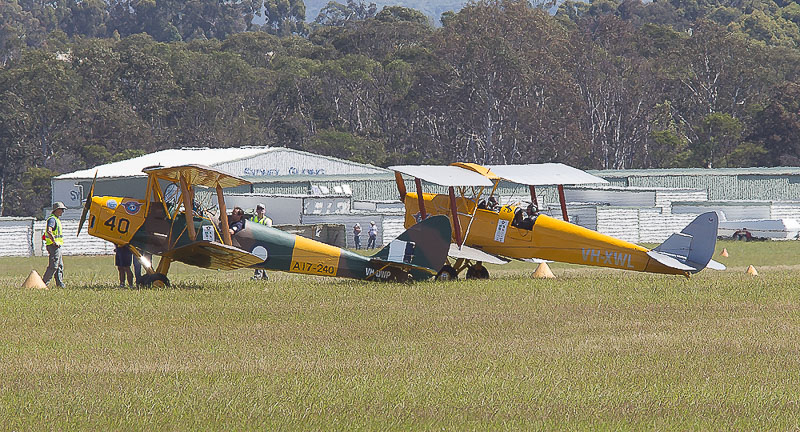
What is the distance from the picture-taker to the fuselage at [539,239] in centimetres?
2062

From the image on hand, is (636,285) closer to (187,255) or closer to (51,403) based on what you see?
(187,255)

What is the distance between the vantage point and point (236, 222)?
19156 mm

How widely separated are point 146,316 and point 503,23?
3099 inches

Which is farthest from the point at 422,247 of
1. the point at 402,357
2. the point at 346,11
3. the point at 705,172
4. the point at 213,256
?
the point at 346,11

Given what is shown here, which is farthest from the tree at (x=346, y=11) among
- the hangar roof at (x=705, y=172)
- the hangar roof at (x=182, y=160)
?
the hangar roof at (x=705, y=172)

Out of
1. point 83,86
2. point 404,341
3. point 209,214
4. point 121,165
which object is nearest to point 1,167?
point 83,86

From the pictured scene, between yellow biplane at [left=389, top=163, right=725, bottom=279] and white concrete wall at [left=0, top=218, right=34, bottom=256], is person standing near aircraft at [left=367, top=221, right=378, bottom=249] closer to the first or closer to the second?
white concrete wall at [left=0, top=218, right=34, bottom=256]

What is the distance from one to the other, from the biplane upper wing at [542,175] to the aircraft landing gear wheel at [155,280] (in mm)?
7161

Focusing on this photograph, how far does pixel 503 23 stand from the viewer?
91438 millimetres

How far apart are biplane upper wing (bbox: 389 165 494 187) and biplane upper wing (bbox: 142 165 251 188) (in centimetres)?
333

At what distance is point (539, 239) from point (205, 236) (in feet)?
20.7

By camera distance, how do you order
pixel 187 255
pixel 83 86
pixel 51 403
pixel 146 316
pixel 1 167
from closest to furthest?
pixel 51 403, pixel 146 316, pixel 187 255, pixel 1 167, pixel 83 86

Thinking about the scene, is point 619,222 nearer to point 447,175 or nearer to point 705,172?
point 705,172

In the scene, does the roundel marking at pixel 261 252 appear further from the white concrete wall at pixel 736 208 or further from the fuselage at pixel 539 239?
the white concrete wall at pixel 736 208
